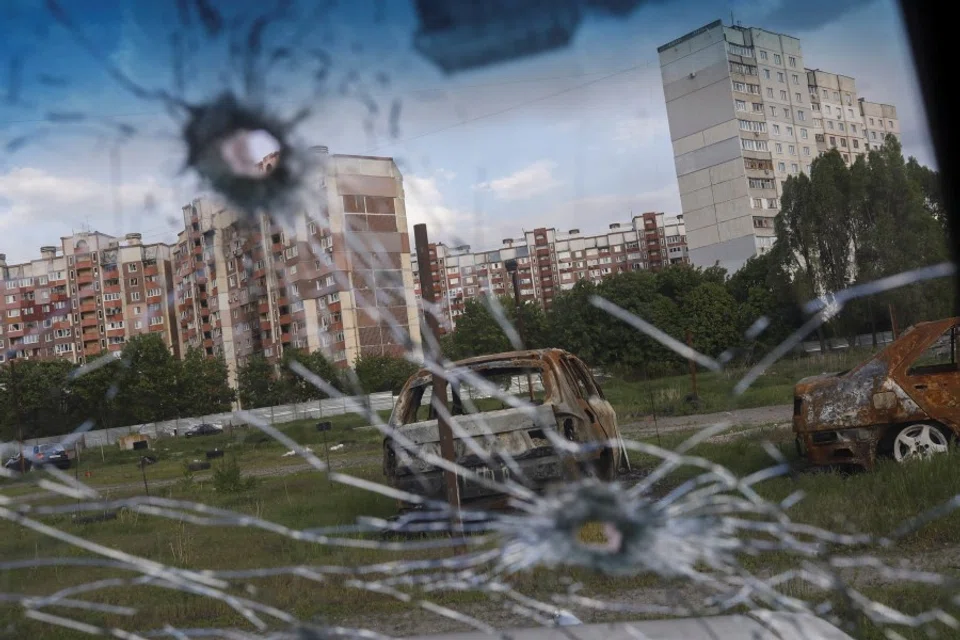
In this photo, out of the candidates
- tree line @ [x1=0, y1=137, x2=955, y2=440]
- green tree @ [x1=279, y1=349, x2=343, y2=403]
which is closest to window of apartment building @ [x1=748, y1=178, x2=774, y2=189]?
tree line @ [x1=0, y1=137, x2=955, y2=440]

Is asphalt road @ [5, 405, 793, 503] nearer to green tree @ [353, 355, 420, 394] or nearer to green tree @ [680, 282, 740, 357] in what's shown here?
green tree @ [680, 282, 740, 357]

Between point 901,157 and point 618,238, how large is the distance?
45.0m

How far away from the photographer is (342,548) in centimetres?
255

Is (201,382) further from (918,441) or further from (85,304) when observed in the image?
(918,441)

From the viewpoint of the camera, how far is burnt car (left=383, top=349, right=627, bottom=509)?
3.57 m

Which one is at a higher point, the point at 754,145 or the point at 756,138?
the point at 754,145

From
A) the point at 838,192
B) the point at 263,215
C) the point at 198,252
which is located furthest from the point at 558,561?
the point at 838,192

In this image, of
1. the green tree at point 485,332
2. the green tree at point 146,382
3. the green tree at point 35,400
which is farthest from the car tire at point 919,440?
the green tree at point 35,400

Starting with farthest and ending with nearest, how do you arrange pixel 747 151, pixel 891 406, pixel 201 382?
1. pixel 747 151
2. pixel 201 382
3. pixel 891 406

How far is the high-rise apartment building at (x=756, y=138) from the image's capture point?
1922cm

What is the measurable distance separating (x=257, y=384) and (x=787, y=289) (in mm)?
4081

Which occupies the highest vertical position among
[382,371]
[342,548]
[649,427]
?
[382,371]

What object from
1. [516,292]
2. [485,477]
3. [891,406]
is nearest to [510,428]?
[485,477]

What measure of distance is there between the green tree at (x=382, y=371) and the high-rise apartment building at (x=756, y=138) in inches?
476
